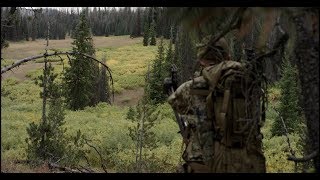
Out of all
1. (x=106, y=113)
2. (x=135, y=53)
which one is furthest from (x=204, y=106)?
(x=135, y=53)

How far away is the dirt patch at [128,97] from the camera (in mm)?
42469

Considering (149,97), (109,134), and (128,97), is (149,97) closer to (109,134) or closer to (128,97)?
(109,134)

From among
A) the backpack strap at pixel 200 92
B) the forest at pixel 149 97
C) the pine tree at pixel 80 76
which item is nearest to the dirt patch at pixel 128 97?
the forest at pixel 149 97

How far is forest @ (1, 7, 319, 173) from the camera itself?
9.05ft

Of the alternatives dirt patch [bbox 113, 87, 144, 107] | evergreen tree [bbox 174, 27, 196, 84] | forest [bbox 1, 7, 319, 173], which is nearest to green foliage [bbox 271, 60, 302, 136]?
forest [bbox 1, 7, 319, 173]

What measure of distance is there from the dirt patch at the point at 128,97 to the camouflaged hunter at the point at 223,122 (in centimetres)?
3759

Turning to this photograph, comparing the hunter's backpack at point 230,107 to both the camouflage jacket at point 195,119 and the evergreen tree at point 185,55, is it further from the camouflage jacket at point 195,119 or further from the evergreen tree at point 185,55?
the evergreen tree at point 185,55

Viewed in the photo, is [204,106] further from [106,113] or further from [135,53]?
[135,53]

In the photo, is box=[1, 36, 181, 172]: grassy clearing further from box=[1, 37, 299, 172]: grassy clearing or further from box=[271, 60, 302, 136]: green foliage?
box=[271, 60, 302, 136]: green foliage

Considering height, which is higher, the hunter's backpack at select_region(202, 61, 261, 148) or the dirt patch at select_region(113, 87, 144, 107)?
the hunter's backpack at select_region(202, 61, 261, 148)

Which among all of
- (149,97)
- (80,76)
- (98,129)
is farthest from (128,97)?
(149,97)

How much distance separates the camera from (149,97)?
59.3ft

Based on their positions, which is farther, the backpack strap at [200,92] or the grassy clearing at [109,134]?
the grassy clearing at [109,134]

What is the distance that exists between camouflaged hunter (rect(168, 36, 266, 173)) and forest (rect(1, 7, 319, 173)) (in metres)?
0.13
